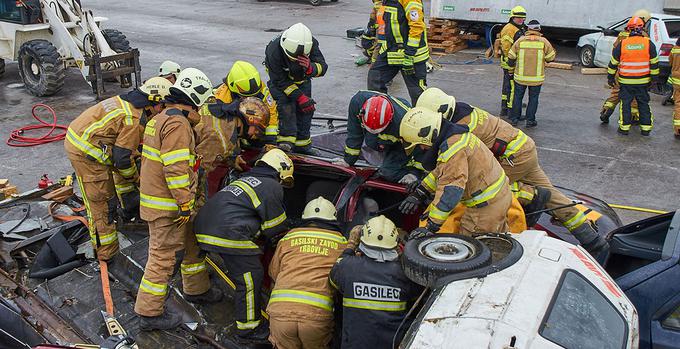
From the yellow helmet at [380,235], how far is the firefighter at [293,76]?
264cm

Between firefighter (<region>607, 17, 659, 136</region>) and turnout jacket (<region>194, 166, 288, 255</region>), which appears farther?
firefighter (<region>607, 17, 659, 136</region>)

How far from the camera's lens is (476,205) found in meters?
4.66

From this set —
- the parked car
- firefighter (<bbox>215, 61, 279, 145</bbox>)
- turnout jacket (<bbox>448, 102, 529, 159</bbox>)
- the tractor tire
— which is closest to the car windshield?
turnout jacket (<bbox>448, 102, 529, 159</bbox>)

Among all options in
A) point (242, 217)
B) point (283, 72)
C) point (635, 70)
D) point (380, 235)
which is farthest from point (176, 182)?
point (635, 70)

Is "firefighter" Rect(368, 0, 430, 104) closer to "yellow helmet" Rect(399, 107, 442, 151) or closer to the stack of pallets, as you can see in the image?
"yellow helmet" Rect(399, 107, 442, 151)

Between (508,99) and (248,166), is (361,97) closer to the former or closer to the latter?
(248,166)

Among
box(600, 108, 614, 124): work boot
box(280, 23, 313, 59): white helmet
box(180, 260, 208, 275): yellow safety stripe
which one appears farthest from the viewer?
box(600, 108, 614, 124): work boot

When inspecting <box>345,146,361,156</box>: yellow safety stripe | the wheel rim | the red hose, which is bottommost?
the red hose

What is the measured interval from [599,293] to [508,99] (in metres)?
7.83

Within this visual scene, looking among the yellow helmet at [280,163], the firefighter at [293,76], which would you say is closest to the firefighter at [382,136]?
the yellow helmet at [280,163]

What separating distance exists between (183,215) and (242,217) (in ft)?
1.40

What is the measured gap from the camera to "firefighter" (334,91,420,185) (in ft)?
16.4

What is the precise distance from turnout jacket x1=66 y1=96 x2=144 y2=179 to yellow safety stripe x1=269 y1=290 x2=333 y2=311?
1984 millimetres

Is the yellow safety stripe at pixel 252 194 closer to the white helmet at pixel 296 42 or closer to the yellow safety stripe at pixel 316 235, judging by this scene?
the yellow safety stripe at pixel 316 235
